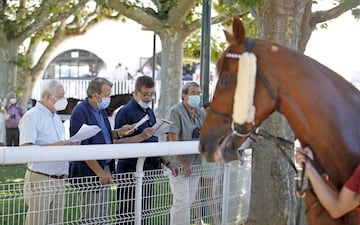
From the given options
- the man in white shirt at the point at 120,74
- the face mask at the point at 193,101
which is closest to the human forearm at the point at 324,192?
the face mask at the point at 193,101

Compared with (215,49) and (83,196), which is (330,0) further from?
(215,49)

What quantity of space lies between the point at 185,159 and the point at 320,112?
2.92 metres

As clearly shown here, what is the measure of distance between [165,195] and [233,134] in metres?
2.43

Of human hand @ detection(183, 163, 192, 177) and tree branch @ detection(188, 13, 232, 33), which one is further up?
tree branch @ detection(188, 13, 232, 33)

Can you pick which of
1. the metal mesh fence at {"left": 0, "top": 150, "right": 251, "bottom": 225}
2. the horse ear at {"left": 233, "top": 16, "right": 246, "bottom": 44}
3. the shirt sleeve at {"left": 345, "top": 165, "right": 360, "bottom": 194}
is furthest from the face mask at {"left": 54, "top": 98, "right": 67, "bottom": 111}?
the shirt sleeve at {"left": 345, "top": 165, "right": 360, "bottom": 194}

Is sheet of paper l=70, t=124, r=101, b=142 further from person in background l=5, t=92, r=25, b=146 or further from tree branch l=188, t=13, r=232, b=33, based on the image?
person in background l=5, t=92, r=25, b=146

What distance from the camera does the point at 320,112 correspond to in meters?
3.29

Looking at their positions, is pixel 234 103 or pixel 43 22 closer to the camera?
pixel 234 103

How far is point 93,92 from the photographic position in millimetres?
6066

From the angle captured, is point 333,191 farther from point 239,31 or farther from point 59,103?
point 59,103

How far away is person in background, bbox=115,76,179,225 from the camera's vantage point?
5180 mm

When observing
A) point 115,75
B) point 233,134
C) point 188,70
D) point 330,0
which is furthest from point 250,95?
point 188,70

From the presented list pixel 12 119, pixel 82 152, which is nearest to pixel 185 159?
pixel 82 152

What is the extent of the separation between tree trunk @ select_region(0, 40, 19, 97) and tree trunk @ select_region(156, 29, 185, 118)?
6.31 m
